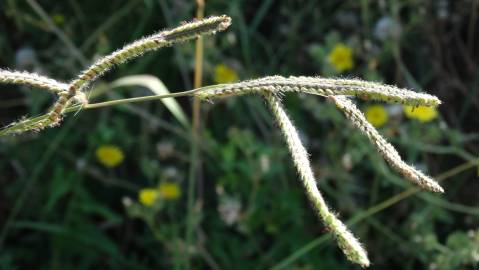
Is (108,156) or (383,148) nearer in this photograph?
(383,148)

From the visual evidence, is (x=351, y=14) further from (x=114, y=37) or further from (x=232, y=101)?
(x=114, y=37)

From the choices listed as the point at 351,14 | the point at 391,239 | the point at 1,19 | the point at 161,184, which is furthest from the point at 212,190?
the point at 1,19

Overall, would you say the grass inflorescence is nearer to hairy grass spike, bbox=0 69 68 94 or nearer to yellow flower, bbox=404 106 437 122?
hairy grass spike, bbox=0 69 68 94

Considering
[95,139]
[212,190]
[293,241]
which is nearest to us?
[293,241]

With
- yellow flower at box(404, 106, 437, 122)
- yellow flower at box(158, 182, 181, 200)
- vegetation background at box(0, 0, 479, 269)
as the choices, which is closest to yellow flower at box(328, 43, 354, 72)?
vegetation background at box(0, 0, 479, 269)

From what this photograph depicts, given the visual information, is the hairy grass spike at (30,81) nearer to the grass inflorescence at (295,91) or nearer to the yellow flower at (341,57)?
the grass inflorescence at (295,91)

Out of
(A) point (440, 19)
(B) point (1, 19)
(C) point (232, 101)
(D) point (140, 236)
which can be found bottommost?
(D) point (140, 236)

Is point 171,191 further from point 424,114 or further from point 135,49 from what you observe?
point 135,49

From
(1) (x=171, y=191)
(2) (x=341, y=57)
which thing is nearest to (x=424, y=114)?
(2) (x=341, y=57)

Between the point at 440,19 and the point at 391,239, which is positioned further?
the point at 440,19
